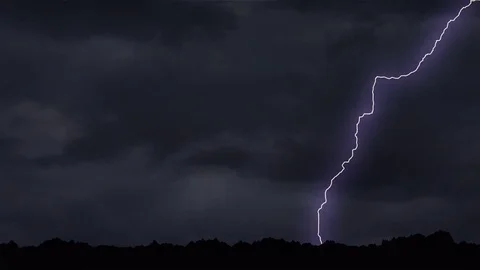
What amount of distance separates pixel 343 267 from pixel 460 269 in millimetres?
4939

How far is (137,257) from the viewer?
4559 centimetres

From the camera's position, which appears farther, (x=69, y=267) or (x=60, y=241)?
(x=60, y=241)

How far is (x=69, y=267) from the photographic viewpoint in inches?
1764

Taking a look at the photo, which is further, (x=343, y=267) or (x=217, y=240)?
(x=217, y=240)

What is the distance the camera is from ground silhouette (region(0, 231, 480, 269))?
146 ft

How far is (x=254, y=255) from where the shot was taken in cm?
4631

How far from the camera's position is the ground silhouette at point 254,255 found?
44.4 meters

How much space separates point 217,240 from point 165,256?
2.79 m

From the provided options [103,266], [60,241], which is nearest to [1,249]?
[60,241]

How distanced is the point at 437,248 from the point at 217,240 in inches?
395

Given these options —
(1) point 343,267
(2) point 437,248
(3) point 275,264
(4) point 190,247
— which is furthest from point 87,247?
(2) point 437,248

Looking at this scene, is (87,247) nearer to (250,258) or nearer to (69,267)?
(69,267)

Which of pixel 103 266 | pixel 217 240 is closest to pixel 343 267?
pixel 217 240

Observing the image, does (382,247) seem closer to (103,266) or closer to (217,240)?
(217,240)
